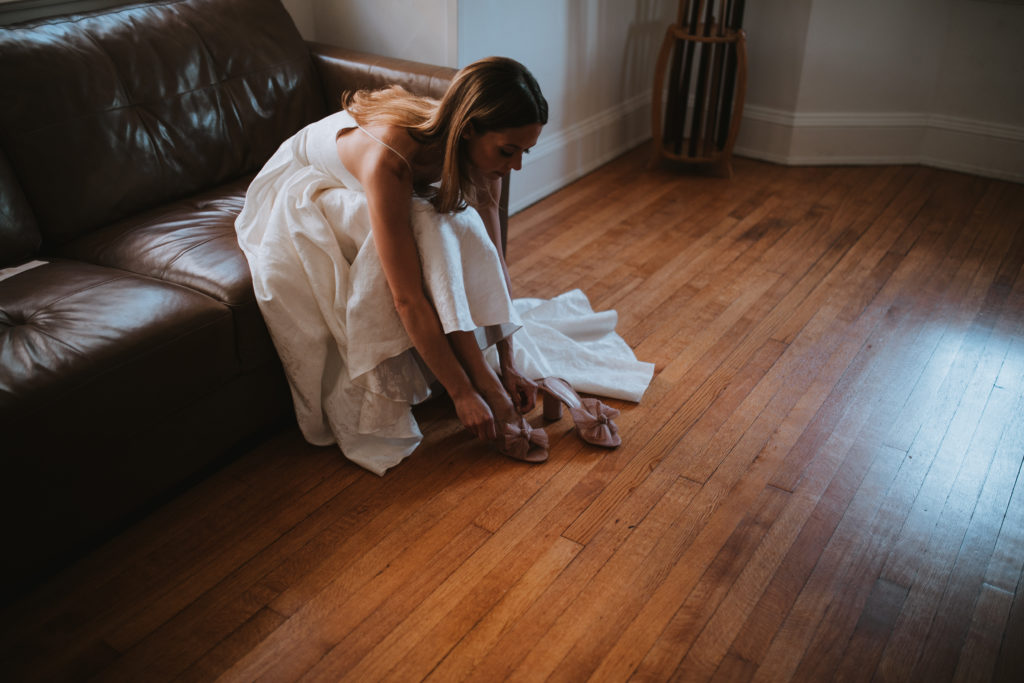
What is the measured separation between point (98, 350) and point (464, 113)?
803mm

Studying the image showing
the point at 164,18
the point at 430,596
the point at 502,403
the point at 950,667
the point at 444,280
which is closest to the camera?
the point at 950,667

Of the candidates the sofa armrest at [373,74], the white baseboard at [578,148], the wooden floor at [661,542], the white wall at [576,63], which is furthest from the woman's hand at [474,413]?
the white baseboard at [578,148]

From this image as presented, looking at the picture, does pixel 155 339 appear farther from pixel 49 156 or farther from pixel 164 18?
Result: pixel 164 18

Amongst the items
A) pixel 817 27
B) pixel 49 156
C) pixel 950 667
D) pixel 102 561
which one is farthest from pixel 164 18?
pixel 817 27

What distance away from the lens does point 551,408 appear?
2.02 m

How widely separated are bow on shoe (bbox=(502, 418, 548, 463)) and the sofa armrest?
0.66m

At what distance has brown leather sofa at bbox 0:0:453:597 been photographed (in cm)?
150

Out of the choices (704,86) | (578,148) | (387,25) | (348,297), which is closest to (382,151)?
(348,297)

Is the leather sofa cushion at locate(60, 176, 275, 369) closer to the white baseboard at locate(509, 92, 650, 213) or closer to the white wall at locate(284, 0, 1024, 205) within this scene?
the white wall at locate(284, 0, 1024, 205)

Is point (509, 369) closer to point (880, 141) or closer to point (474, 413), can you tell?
point (474, 413)

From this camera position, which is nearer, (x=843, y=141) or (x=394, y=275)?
(x=394, y=275)

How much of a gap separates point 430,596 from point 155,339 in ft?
2.31

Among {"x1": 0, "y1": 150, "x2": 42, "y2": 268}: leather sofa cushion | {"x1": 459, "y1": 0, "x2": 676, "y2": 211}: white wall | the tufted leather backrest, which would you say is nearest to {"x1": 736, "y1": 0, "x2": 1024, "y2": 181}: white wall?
{"x1": 459, "y1": 0, "x2": 676, "y2": 211}: white wall

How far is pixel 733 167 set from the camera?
3709mm
